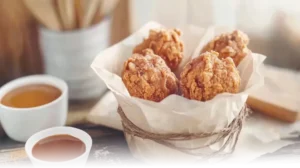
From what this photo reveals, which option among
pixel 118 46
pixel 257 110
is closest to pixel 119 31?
pixel 118 46

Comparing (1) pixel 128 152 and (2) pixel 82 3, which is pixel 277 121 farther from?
(2) pixel 82 3

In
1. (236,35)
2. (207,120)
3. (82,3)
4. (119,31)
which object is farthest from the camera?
(119,31)

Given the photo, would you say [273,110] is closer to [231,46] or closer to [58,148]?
[231,46]

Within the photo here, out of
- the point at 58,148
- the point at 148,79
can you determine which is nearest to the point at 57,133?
the point at 58,148

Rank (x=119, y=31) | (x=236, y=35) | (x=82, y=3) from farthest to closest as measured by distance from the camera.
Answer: (x=119, y=31) → (x=82, y=3) → (x=236, y=35)

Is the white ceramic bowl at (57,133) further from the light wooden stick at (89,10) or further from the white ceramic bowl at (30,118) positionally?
the light wooden stick at (89,10)
